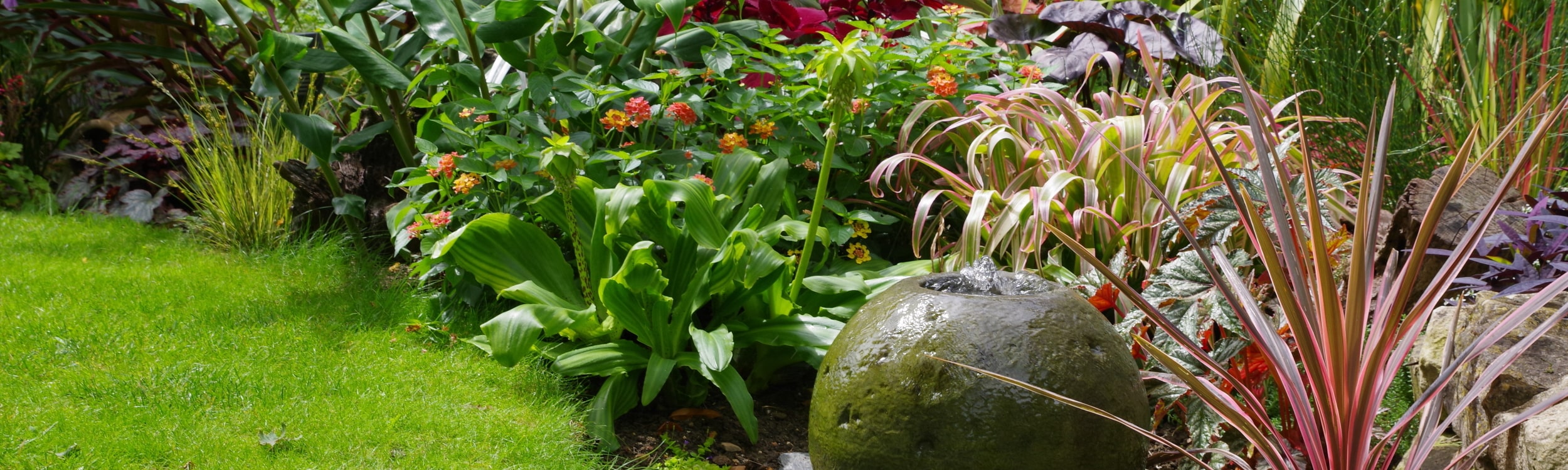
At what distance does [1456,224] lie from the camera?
8.74ft

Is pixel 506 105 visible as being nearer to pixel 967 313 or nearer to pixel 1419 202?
pixel 967 313

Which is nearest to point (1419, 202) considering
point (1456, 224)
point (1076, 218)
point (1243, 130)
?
point (1456, 224)

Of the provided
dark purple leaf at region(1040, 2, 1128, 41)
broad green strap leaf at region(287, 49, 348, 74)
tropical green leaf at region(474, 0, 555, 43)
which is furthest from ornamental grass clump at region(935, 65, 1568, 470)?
dark purple leaf at region(1040, 2, 1128, 41)

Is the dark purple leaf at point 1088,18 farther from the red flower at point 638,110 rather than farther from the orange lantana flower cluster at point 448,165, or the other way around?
the orange lantana flower cluster at point 448,165

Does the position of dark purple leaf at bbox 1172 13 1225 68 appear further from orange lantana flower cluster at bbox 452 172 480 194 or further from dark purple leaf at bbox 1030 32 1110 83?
orange lantana flower cluster at bbox 452 172 480 194

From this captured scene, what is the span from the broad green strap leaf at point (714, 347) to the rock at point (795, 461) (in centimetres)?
28

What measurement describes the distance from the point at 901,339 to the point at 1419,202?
63.8 inches

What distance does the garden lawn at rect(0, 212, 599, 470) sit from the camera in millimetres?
2371

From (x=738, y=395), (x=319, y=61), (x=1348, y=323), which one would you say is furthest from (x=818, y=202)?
(x=319, y=61)

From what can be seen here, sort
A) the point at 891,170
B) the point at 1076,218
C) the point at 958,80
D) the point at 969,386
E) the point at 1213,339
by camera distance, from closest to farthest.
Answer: the point at 969,386 < the point at 1213,339 < the point at 1076,218 < the point at 891,170 < the point at 958,80

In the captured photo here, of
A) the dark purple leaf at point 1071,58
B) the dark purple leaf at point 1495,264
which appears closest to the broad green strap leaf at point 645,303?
the dark purple leaf at point 1495,264

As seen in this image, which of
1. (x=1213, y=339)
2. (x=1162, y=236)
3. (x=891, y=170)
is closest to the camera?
(x=1162, y=236)

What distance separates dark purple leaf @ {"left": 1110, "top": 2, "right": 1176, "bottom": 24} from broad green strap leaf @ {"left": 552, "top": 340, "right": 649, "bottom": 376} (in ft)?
10.3

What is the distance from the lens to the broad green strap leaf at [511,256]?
290 cm
